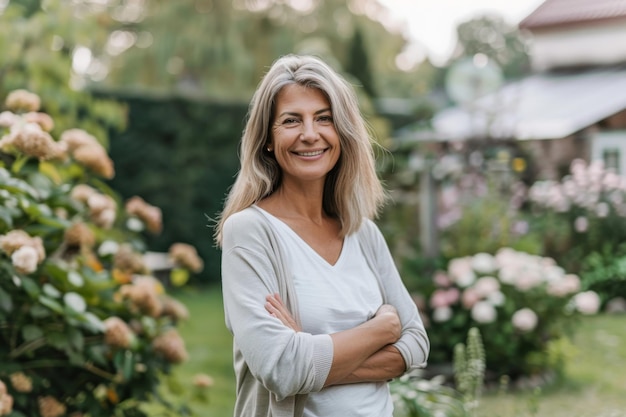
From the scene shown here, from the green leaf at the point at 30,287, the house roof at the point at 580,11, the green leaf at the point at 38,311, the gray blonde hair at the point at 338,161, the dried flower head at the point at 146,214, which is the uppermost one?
the house roof at the point at 580,11

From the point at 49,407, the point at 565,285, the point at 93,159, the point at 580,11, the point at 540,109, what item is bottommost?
the point at 49,407

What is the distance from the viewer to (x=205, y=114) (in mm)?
9664

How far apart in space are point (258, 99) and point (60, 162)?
144 centimetres

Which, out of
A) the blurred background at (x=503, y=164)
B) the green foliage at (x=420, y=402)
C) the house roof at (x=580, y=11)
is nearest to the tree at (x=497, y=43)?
the blurred background at (x=503, y=164)

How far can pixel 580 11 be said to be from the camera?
3355 millimetres

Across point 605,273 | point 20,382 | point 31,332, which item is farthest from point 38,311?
point 605,273

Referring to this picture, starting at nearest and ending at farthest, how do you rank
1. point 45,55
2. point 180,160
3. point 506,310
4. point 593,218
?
point 593,218 < point 45,55 < point 506,310 < point 180,160

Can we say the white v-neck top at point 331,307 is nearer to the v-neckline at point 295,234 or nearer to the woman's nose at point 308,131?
the v-neckline at point 295,234

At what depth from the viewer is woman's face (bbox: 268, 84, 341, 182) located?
5.79 ft

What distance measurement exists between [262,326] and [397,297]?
0.44m

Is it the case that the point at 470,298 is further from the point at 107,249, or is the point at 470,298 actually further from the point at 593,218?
the point at 107,249

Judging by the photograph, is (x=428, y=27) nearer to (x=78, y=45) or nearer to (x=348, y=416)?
(x=78, y=45)

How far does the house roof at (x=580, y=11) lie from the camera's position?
10.8 ft

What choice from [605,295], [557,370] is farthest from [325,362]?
[557,370]
